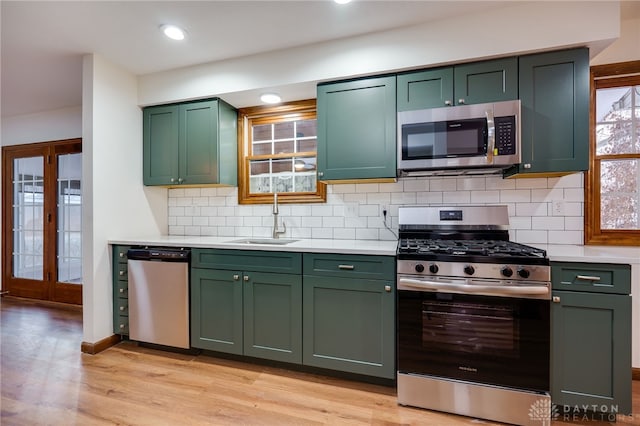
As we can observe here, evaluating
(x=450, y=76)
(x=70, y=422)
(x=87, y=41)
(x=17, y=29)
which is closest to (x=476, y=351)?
(x=450, y=76)

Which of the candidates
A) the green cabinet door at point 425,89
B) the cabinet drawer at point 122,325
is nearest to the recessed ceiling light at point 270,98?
the green cabinet door at point 425,89

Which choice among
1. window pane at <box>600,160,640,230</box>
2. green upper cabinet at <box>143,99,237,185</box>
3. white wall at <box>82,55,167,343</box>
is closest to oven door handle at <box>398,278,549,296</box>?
window pane at <box>600,160,640,230</box>

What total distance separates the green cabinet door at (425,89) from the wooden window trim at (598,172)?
1.12m

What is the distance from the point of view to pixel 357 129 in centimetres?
235

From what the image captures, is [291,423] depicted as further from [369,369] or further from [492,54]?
[492,54]

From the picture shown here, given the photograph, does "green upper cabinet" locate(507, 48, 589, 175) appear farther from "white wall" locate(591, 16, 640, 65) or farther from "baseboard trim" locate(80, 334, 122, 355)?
"baseboard trim" locate(80, 334, 122, 355)

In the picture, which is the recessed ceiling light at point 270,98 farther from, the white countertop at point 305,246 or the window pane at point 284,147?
the white countertop at point 305,246

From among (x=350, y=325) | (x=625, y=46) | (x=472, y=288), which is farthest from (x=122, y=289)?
(x=625, y=46)

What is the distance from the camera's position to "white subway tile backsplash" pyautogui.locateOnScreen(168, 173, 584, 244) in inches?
88.7

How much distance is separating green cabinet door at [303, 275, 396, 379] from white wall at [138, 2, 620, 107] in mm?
1576

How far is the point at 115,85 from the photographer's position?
108 inches

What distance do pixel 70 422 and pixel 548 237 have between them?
333 centimetres

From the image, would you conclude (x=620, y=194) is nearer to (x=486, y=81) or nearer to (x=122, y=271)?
(x=486, y=81)

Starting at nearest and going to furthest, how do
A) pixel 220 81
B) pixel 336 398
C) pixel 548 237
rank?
pixel 336 398
pixel 548 237
pixel 220 81
